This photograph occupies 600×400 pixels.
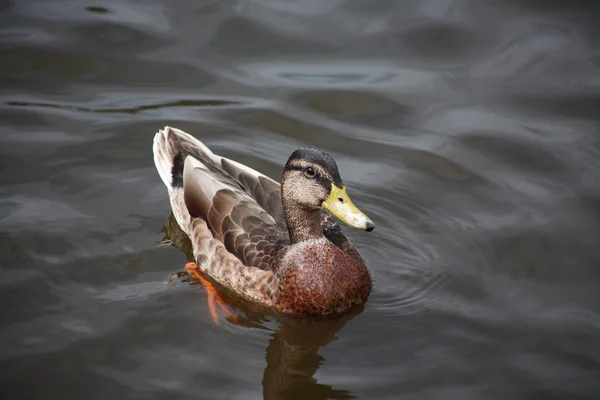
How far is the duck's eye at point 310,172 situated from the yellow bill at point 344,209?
0.17m

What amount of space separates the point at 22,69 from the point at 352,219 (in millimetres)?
5501

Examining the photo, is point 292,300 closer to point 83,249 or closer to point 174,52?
point 83,249

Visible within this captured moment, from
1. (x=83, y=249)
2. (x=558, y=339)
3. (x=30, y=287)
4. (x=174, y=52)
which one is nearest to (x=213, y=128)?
(x=174, y=52)

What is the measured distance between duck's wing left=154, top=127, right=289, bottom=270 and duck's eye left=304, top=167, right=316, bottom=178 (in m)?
0.78

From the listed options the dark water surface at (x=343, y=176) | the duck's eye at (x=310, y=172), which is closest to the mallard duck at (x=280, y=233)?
the duck's eye at (x=310, y=172)

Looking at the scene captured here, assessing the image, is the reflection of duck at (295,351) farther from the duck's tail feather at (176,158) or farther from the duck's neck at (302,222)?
the duck's tail feather at (176,158)

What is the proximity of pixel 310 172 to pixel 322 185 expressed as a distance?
14 cm

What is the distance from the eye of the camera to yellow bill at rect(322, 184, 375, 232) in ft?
20.2

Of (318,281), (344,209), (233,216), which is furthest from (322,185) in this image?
(233,216)

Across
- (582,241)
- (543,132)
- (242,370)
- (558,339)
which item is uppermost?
(543,132)

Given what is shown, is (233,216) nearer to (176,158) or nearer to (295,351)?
(176,158)

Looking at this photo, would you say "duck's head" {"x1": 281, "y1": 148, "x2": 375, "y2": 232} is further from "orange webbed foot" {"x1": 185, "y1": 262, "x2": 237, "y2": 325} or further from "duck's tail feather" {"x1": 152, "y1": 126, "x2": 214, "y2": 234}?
"duck's tail feather" {"x1": 152, "y1": 126, "x2": 214, "y2": 234}

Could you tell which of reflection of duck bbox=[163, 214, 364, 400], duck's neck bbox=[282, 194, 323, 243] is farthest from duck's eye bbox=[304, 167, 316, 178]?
reflection of duck bbox=[163, 214, 364, 400]

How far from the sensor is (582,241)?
7395 mm
